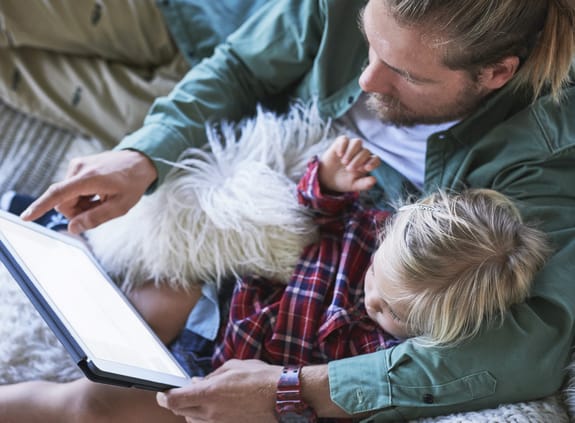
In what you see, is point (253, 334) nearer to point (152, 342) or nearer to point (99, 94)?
point (152, 342)

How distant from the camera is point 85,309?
958 millimetres

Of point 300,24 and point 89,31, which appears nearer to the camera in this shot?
point 300,24

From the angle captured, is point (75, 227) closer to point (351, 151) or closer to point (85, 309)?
point (85, 309)

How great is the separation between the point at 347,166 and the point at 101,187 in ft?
1.39

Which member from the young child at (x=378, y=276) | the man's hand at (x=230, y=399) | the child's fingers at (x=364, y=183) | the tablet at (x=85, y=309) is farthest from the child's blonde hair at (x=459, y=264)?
the tablet at (x=85, y=309)

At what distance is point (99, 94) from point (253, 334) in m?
0.68

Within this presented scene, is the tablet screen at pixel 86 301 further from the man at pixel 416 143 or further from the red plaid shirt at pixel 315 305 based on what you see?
the red plaid shirt at pixel 315 305

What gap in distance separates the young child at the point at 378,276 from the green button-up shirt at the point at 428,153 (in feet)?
0.15

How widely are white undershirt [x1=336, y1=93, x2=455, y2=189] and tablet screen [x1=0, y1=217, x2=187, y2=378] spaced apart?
56cm

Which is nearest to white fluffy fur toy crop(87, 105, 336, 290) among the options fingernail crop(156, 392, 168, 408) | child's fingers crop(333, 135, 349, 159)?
child's fingers crop(333, 135, 349, 159)

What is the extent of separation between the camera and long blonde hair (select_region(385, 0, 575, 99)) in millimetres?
930

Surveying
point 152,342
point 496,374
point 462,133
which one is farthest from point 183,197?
point 496,374

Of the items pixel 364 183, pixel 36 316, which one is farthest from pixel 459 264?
pixel 36 316

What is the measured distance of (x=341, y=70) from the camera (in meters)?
1.27
